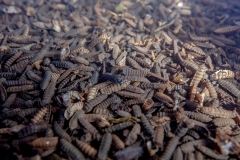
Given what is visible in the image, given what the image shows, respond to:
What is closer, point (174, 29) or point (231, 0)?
point (174, 29)

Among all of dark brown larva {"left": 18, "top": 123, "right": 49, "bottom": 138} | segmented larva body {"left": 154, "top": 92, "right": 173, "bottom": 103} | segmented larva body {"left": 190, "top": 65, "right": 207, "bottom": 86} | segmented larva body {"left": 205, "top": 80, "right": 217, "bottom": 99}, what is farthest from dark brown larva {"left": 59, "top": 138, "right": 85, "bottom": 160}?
segmented larva body {"left": 205, "top": 80, "right": 217, "bottom": 99}

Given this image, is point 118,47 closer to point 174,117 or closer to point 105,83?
point 105,83

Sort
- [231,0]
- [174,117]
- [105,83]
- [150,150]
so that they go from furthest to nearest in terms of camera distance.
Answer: [231,0] → [105,83] → [174,117] → [150,150]

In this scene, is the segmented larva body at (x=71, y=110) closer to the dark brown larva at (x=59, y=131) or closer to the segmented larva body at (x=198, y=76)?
the dark brown larva at (x=59, y=131)

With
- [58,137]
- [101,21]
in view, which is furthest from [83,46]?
[58,137]

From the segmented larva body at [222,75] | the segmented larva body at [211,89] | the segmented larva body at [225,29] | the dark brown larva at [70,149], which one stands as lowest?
the dark brown larva at [70,149]

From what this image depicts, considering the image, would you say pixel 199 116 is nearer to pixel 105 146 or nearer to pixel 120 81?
pixel 120 81

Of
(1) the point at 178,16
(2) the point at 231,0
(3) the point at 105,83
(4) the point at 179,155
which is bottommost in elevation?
(4) the point at 179,155

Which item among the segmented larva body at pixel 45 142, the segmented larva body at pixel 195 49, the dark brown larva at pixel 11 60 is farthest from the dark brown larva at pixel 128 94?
the dark brown larva at pixel 11 60
